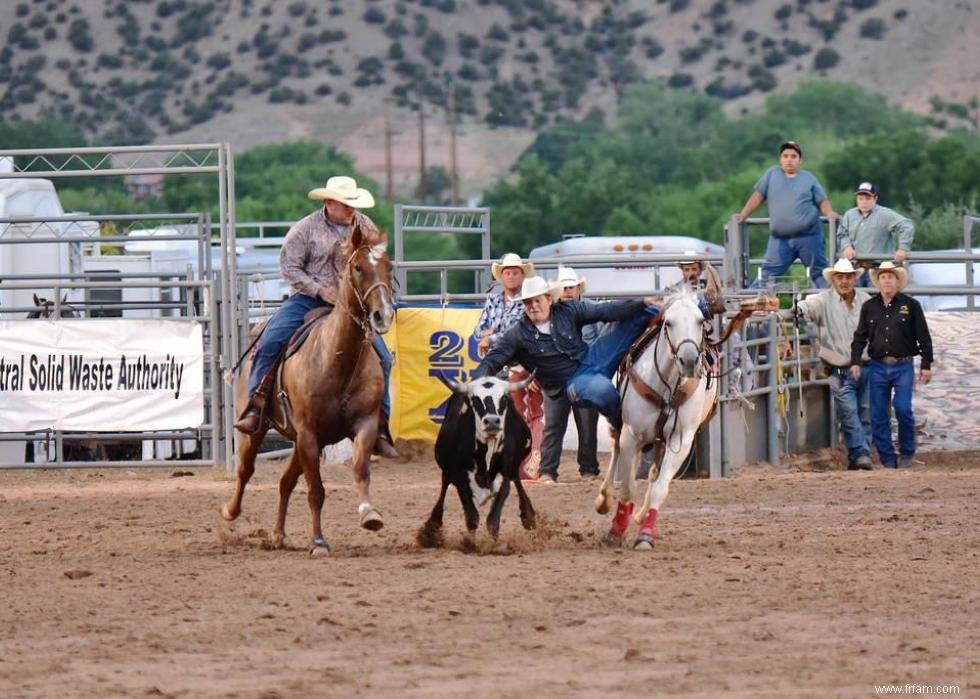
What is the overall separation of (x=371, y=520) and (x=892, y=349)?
7.48m

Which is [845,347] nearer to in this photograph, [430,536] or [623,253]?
[623,253]

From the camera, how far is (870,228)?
17.9m

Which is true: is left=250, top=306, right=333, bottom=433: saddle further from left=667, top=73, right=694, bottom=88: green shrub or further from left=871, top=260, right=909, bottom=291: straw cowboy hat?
left=667, top=73, right=694, bottom=88: green shrub

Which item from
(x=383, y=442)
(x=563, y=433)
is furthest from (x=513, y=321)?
(x=383, y=442)

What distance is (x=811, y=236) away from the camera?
58.2ft

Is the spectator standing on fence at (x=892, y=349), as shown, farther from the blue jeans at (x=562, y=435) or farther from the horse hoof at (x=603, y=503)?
the horse hoof at (x=603, y=503)

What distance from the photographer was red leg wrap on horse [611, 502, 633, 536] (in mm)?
11000

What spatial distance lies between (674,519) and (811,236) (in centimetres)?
592

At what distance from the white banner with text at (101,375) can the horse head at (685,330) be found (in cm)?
737

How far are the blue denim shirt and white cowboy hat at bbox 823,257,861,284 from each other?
5.94 m

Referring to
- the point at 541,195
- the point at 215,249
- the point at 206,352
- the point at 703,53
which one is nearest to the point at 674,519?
the point at 206,352

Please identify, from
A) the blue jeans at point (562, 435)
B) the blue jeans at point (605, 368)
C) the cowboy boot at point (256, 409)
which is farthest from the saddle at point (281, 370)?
the blue jeans at point (562, 435)

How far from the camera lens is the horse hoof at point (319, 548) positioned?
1078cm

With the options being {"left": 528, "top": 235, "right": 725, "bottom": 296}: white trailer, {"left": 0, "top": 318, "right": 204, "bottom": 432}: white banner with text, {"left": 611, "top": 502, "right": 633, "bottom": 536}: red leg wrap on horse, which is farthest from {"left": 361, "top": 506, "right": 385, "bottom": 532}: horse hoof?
{"left": 528, "top": 235, "right": 725, "bottom": 296}: white trailer
